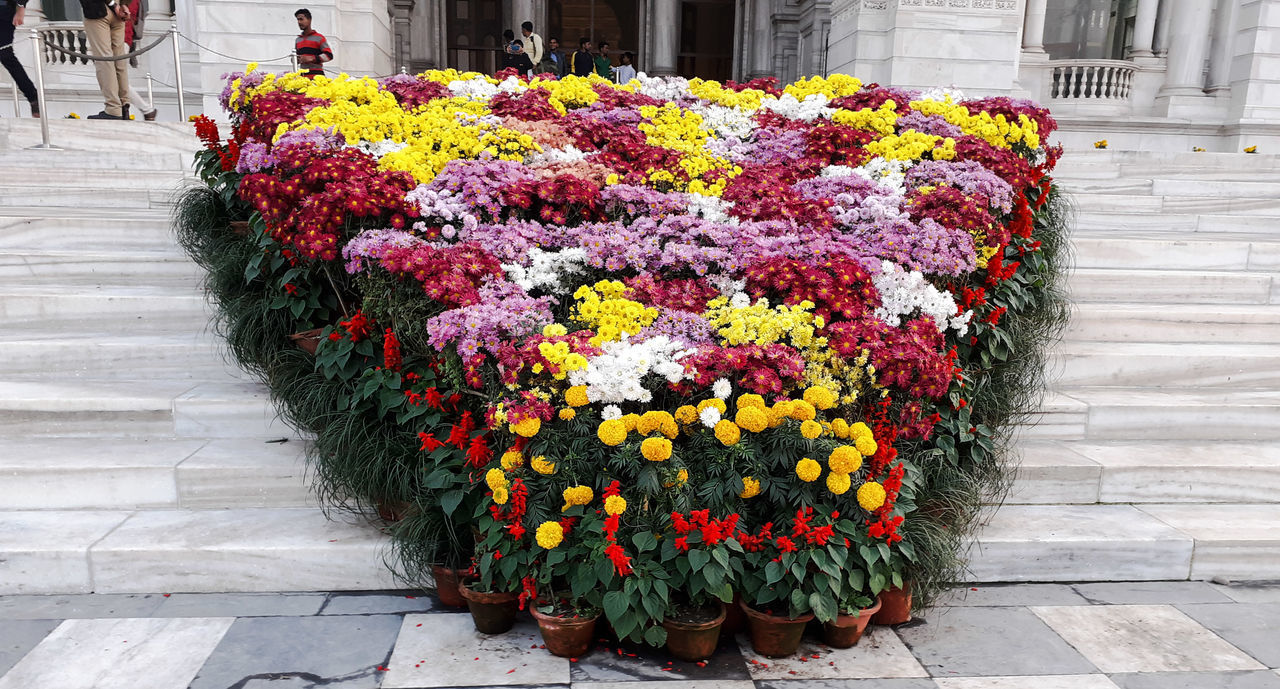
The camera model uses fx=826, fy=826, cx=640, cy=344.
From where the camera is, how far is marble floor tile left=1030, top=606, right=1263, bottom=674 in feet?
9.00

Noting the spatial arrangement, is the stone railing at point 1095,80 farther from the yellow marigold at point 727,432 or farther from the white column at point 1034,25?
the yellow marigold at point 727,432

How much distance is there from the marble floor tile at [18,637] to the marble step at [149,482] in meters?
0.69

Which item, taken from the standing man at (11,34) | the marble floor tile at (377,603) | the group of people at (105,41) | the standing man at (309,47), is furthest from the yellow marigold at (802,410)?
the standing man at (11,34)

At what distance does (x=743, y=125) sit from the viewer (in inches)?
223

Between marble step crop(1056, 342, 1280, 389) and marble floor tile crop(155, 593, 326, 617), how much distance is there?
3796 mm

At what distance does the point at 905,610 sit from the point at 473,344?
1.80 m

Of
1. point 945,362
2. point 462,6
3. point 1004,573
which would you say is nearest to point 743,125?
point 945,362

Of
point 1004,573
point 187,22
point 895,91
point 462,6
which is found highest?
point 462,6

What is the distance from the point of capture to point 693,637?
8.68 feet

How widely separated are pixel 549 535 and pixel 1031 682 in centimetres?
160

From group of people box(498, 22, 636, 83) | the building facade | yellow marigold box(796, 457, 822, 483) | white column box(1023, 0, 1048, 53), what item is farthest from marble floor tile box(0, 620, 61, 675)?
white column box(1023, 0, 1048, 53)

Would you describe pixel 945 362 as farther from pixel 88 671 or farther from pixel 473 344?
pixel 88 671

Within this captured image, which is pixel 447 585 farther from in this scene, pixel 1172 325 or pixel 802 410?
pixel 1172 325

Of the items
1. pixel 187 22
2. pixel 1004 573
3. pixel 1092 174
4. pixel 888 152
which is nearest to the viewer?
pixel 1004 573
